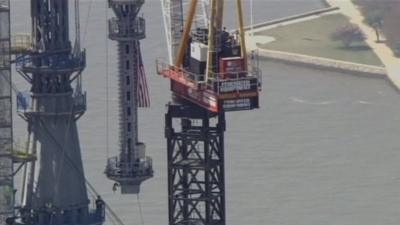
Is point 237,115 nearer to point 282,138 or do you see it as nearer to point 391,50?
point 282,138

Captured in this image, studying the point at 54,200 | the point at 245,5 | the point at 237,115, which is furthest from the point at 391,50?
the point at 54,200

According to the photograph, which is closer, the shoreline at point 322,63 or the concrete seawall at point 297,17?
the shoreline at point 322,63

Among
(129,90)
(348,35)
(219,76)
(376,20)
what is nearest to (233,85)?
(219,76)

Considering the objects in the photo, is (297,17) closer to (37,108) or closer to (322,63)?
(322,63)

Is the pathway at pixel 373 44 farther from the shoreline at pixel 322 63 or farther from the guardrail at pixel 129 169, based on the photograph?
the guardrail at pixel 129 169

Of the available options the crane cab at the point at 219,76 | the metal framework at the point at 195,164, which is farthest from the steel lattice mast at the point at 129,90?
the crane cab at the point at 219,76
